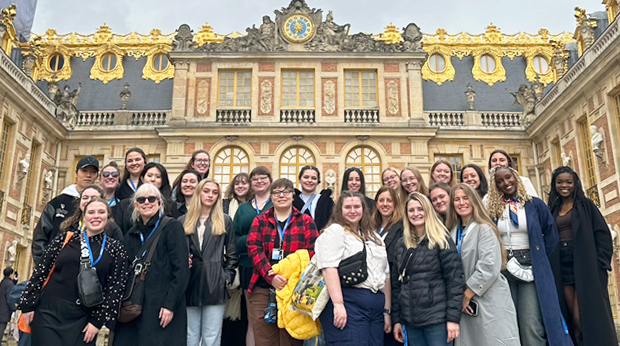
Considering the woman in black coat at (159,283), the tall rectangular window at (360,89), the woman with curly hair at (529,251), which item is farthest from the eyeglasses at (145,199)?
the tall rectangular window at (360,89)

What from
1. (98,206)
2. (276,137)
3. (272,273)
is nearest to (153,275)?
(98,206)

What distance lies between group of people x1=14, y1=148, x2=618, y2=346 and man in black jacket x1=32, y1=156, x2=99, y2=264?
0.02 m

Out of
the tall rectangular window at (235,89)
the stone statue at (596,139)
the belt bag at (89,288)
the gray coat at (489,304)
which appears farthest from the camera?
the tall rectangular window at (235,89)

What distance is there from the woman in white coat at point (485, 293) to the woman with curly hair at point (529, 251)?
23cm

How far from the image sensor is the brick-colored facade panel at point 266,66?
16.0 meters

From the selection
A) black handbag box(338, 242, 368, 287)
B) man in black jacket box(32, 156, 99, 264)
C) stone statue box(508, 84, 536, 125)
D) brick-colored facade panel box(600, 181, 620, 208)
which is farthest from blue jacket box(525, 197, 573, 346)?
stone statue box(508, 84, 536, 125)

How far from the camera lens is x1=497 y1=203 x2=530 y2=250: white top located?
4.12 metres

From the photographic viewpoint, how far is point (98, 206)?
3816mm

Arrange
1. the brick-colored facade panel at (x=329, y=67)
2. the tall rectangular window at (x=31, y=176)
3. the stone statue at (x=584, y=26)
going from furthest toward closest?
the brick-colored facade panel at (x=329, y=67) < the tall rectangular window at (x=31, y=176) < the stone statue at (x=584, y=26)

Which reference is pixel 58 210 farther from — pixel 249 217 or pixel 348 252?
pixel 348 252

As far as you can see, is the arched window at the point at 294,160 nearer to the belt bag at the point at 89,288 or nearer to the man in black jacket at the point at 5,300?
the man in black jacket at the point at 5,300

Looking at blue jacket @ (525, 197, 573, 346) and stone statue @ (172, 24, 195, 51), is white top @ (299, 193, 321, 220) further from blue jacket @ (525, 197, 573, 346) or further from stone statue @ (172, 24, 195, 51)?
stone statue @ (172, 24, 195, 51)

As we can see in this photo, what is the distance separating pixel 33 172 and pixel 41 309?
1298cm

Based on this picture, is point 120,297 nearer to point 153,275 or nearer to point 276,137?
point 153,275
